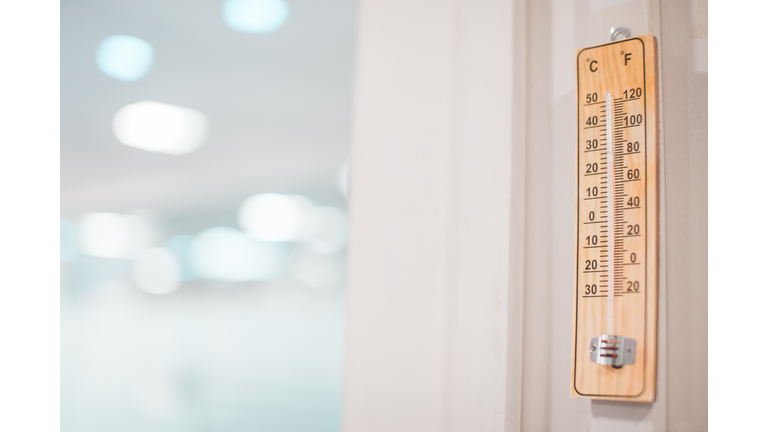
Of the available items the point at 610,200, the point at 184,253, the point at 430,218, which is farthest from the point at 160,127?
the point at 610,200

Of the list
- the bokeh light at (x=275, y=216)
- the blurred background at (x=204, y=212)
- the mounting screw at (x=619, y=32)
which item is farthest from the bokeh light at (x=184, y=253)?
the mounting screw at (x=619, y=32)

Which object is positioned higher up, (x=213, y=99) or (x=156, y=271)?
(x=213, y=99)

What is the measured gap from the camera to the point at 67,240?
38.5 inches

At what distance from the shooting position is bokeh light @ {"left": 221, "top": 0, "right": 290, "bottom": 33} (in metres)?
1.04

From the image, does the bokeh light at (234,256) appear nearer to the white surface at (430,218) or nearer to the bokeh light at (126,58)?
the white surface at (430,218)

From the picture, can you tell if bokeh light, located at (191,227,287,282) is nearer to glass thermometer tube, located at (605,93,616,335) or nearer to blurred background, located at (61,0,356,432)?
blurred background, located at (61,0,356,432)

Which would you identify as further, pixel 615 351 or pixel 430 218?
pixel 430 218

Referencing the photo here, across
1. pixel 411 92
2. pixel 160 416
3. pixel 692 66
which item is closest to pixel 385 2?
pixel 411 92

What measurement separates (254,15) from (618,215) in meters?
0.85

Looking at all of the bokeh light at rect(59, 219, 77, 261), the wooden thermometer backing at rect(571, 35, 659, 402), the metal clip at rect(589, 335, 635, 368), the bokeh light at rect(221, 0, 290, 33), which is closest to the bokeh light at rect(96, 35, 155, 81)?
the bokeh light at rect(221, 0, 290, 33)

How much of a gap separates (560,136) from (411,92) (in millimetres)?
323

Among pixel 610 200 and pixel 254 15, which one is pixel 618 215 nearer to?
pixel 610 200

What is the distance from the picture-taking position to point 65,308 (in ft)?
3.18
